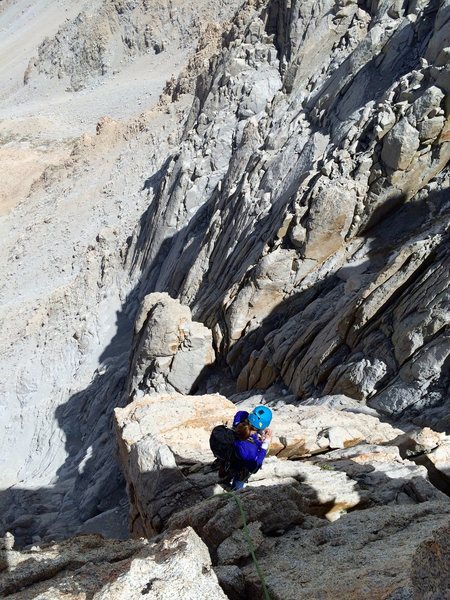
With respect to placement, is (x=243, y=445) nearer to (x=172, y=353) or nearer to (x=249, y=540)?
(x=249, y=540)

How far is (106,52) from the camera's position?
70.2 metres

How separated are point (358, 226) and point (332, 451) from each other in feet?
28.7

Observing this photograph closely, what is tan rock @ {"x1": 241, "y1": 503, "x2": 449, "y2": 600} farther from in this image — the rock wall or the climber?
the rock wall

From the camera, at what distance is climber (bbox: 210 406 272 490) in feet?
28.4

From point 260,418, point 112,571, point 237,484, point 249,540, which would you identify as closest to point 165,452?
point 237,484

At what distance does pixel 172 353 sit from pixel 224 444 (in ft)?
39.1

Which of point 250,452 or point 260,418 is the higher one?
point 260,418

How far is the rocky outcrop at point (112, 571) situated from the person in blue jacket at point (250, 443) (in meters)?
1.79

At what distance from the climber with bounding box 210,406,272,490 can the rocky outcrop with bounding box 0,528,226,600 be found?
1.75 m

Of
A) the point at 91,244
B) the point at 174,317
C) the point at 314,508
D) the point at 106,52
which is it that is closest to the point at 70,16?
the point at 106,52

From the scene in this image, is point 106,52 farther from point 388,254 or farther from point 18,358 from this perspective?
point 388,254

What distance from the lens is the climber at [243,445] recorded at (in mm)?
8664

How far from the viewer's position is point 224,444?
29.2 feet

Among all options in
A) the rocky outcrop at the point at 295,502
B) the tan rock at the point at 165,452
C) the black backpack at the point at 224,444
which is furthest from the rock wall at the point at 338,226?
the black backpack at the point at 224,444
